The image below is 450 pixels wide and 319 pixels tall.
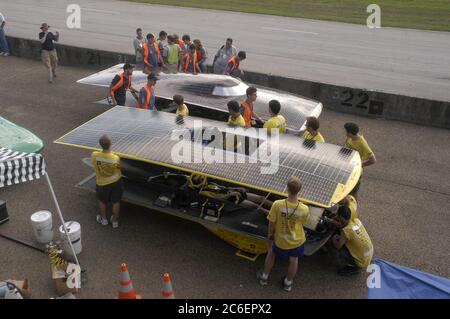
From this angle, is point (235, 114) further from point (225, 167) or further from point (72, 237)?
point (72, 237)

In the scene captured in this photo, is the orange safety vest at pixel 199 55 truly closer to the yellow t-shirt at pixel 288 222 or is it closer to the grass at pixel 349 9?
the yellow t-shirt at pixel 288 222

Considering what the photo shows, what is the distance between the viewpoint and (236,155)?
20.5ft

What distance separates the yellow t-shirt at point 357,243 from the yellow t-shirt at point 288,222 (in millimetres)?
793

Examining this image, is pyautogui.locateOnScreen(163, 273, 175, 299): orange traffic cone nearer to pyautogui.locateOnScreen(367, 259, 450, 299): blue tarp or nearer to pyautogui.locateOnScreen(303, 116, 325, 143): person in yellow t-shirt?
pyautogui.locateOnScreen(367, 259, 450, 299): blue tarp

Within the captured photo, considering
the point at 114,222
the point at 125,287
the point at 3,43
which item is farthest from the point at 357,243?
the point at 3,43

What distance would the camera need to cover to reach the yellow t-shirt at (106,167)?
6.39m

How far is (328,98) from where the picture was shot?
12.0 metres

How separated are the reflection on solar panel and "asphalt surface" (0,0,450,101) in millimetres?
7863

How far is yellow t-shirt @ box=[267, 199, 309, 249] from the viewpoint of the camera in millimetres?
5291

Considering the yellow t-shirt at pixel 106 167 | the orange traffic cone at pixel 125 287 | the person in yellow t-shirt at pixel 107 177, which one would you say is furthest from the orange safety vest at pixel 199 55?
the orange traffic cone at pixel 125 287

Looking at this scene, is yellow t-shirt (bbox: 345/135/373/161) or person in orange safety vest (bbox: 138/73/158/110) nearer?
yellow t-shirt (bbox: 345/135/373/161)

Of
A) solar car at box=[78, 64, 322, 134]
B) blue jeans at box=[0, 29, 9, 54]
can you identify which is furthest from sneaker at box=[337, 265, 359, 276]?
blue jeans at box=[0, 29, 9, 54]

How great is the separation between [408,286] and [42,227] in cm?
507

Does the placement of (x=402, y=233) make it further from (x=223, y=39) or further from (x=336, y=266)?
(x=223, y=39)
